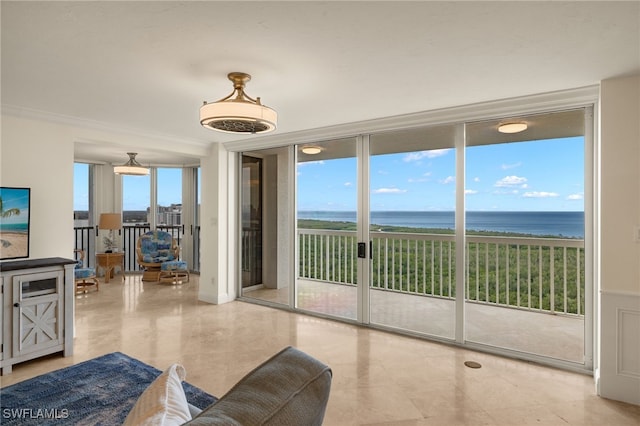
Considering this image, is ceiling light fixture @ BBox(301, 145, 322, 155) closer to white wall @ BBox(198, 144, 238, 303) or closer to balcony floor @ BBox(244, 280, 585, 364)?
white wall @ BBox(198, 144, 238, 303)

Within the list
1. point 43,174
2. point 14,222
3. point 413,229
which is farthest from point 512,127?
point 14,222

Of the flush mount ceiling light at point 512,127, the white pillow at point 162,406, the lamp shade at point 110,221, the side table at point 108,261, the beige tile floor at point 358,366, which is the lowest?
the beige tile floor at point 358,366

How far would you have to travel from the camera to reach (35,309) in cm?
320

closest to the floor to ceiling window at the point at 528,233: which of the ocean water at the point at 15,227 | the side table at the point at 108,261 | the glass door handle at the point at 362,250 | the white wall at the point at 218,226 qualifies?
the glass door handle at the point at 362,250

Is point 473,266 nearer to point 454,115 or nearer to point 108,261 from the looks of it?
point 454,115

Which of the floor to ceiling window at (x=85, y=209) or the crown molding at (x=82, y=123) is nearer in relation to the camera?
the crown molding at (x=82, y=123)

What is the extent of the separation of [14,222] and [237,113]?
8.37 feet

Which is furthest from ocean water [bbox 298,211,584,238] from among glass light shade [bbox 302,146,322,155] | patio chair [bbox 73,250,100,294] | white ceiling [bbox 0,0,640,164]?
patio chair [bbox 73,250,100,294]

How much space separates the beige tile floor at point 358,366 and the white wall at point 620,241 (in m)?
0.25

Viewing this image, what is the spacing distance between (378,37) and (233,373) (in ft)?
9.05

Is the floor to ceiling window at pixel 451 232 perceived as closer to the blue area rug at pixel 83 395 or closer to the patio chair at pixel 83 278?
the blue area rug at pixel 83 395

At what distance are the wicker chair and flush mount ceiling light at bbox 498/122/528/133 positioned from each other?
20.2ft

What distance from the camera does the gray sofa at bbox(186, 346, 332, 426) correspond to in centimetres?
82

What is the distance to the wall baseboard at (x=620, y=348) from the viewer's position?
261 cm
